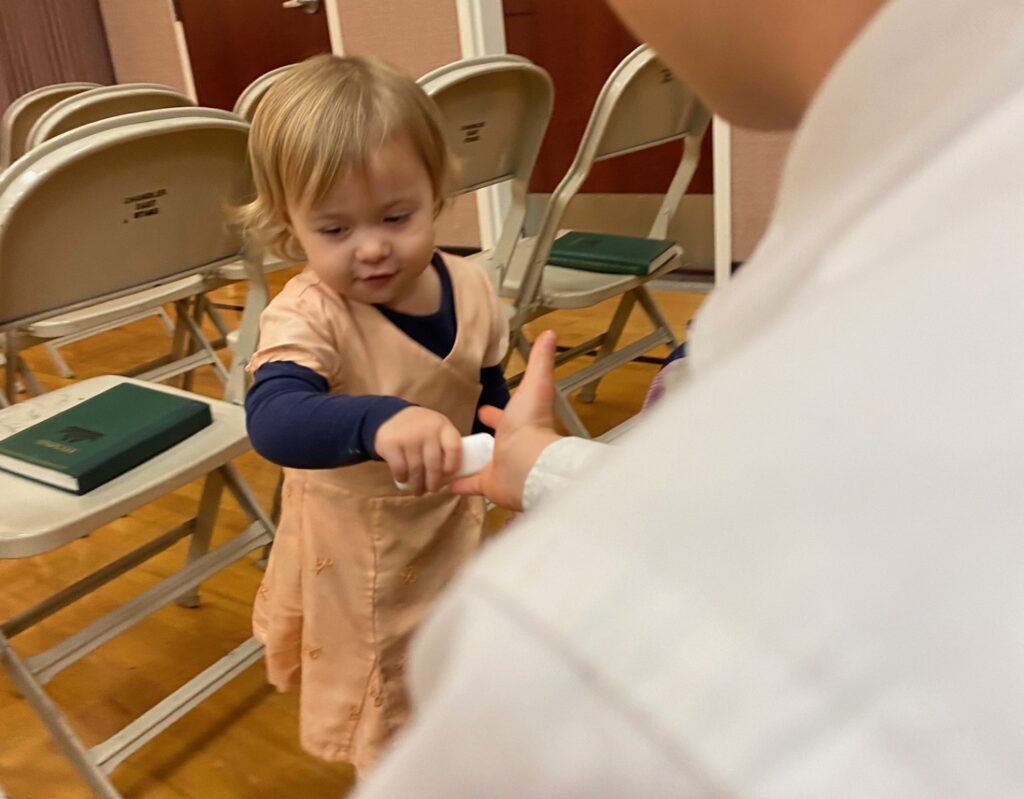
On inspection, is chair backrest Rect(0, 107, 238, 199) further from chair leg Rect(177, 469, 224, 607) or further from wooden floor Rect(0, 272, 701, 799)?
chair leg Rect(177, 469, 224, 607)

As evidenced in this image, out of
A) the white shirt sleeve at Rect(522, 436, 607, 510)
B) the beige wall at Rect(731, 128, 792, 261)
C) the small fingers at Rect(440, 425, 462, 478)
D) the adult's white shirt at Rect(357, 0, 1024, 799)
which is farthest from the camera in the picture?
the beige wall at Rect(731, 128, 792, 261)

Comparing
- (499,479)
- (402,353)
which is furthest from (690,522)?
(402,353)

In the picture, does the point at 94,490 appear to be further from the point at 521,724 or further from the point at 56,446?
the point at 521,724

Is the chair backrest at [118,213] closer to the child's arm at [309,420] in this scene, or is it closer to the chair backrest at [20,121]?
the child's arm at [309,420]

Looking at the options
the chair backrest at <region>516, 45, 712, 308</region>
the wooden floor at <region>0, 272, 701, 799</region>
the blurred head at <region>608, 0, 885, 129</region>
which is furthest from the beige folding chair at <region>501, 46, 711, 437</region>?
the blurred head at <region>608, 0, 885, 129</region>

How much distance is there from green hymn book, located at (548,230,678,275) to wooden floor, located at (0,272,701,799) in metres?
0.60

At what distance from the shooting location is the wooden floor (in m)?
1.28

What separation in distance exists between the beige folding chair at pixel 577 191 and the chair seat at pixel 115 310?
715 millimetres

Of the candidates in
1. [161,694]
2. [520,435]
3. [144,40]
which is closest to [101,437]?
[161,694]

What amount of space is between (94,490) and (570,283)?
1.07 meters

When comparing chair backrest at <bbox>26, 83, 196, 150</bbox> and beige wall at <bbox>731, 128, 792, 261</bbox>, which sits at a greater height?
chair backrest at <bbox>26, 83, 196, 150</bbox>

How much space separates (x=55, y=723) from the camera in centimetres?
116

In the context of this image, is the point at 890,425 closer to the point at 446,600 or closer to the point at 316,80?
the point at 446,600

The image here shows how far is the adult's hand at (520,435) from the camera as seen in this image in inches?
25.0
